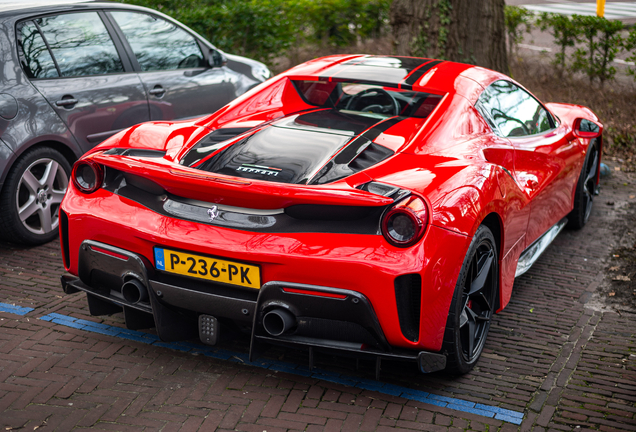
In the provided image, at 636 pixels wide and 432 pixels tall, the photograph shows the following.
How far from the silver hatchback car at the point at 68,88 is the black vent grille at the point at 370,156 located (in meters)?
2.83

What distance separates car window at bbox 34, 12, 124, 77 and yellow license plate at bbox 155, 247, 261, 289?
9.51ft

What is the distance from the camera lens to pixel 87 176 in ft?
11.3

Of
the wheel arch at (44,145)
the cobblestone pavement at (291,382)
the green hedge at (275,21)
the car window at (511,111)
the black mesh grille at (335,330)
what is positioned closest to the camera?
the black mesh grille at (335,330)

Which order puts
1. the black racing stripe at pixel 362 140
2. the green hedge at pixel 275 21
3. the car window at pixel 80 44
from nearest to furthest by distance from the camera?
1. the black racing stripe at pixel 362 140
2. the car window at pixel 80 44
3. the green hedge at pixel 275 21

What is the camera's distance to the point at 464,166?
3316 millimetres

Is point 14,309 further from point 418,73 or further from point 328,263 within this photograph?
point 418,73

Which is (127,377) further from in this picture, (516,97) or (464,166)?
(516,97)

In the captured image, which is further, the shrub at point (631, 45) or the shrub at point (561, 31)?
the shrub at point (561, 31)

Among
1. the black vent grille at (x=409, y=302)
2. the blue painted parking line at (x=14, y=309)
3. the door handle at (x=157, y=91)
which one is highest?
the door handle at (x=157, y=91)

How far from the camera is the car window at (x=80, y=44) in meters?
5.31

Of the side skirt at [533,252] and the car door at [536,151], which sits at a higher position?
the car door at [536,151]

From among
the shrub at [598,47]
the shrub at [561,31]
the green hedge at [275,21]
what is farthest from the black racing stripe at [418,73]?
the green hedge at [275,21]

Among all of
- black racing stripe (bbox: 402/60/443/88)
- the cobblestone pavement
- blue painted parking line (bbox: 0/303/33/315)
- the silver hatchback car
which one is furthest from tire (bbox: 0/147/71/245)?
black racing stripe (bbox: 402/60/443/88)

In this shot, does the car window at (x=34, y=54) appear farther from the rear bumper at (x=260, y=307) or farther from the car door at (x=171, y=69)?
the rear bumper at (x=260, y=307)
